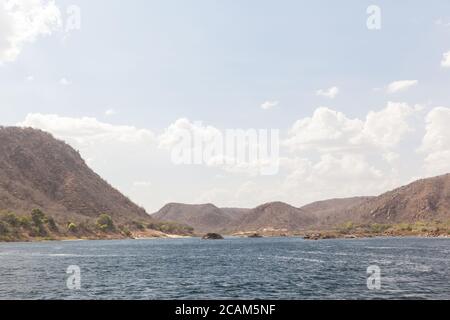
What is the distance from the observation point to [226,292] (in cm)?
6250

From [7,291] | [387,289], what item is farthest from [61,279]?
[387,289]

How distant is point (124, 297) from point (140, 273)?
3070 centimetres

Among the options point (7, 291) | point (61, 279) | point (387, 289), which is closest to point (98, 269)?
point (61, 279)

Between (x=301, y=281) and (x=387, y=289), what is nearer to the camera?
(x=387, y=289)
